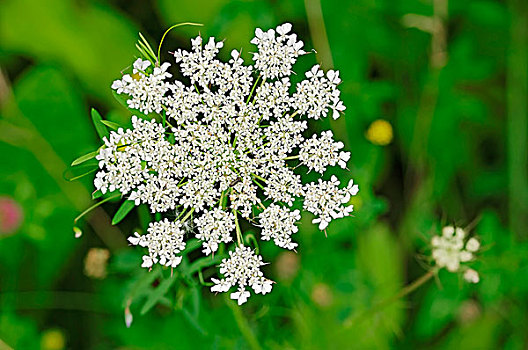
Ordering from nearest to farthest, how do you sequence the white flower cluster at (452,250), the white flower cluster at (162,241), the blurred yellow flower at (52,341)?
the white flower cluster at (162,241) → the white flower cluster at (452,250) → the blurred yellow flower at (52,341)

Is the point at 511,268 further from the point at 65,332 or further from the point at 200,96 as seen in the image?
the point at 65,332

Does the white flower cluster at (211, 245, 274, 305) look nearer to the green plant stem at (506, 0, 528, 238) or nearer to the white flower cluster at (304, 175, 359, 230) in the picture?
the white flower cluster at (304, 175, 359, 230)

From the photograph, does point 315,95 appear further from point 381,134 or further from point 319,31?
point 319,31

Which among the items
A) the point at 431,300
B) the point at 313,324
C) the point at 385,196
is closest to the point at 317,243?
the point at 313,324

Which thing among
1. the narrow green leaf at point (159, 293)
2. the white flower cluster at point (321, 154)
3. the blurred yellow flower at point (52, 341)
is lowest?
the blurred yellow flower at point (52, 341)

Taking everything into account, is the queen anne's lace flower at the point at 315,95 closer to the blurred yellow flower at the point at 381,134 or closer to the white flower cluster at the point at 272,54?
the white flower cluster at the point at 272,54

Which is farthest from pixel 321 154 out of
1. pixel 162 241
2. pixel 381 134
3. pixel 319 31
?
pixel 319 31

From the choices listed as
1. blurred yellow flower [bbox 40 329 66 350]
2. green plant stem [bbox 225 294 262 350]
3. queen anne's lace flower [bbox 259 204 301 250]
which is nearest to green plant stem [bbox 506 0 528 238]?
green plant stem [bbox 225 294 262 350]

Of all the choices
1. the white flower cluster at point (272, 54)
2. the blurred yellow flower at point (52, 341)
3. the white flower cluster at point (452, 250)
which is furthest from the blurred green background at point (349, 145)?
the white flower cluster at point (272, 54)
